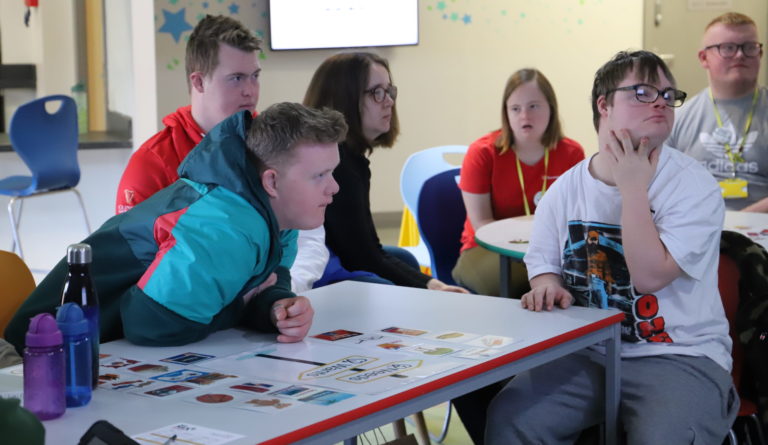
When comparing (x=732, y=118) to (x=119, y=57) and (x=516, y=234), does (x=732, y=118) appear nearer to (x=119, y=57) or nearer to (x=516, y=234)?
(x=516, y=234)

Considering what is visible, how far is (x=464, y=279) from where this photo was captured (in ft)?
11.4

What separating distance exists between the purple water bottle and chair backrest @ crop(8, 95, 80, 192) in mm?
4258

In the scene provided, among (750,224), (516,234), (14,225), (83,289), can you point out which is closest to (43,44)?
(14,225)

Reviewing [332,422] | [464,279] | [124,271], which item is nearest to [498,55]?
[464,279]

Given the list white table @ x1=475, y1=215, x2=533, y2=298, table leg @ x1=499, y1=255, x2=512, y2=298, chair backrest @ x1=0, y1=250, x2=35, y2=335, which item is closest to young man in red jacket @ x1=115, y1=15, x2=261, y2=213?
chair backrest @ x1=0, y1=250, x2=35, y2=335

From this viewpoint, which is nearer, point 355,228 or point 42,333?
point 42,333

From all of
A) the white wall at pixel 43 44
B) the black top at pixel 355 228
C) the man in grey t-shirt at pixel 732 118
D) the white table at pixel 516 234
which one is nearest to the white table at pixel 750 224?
the white table at pixel 516 234

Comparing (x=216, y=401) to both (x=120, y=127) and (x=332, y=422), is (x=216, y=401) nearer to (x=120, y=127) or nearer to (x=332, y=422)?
(x=332, y=422)

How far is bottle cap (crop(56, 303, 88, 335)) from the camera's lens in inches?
54.0

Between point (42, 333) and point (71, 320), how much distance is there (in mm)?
94

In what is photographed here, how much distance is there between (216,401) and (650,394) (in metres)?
0.97

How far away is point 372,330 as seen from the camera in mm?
1828

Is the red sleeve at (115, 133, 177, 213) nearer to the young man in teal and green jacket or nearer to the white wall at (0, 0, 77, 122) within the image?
the young man in teal and green jacket

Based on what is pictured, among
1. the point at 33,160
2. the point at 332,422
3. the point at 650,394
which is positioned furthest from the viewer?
the point at 33,160
